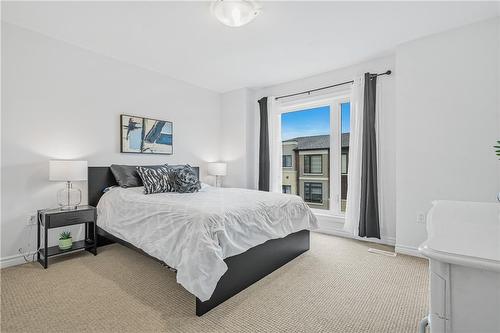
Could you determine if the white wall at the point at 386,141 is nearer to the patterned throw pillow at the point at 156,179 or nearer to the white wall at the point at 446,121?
the white wall at the point at 446,121

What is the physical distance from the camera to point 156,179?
3.09m

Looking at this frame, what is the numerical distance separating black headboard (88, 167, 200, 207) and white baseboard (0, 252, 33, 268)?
0.81 metres

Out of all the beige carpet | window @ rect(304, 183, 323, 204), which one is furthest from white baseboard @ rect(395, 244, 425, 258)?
window @ rect(304, 183, 323, 204)

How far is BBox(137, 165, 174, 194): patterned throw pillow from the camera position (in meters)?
2.99

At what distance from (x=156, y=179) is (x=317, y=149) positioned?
8.70 ft

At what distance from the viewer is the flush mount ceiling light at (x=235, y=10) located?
7.03 ft

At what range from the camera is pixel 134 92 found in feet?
11.9

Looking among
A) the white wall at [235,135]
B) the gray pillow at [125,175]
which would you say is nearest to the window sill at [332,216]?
the white wall at [235,135]

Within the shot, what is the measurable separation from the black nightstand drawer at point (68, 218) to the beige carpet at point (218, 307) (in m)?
0.45

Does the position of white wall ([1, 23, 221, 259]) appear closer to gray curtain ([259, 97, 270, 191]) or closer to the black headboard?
the black headboard

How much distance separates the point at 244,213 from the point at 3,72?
289cm

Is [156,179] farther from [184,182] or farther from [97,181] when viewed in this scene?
[97,181]

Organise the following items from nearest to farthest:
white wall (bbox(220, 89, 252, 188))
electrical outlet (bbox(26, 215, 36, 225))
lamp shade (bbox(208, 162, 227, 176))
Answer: electrical outlet (bbox(26, 215, 36, 225)), lamp shade (bbox(208, 162, 227, 176)), white wall (bbox(220, 89, 252, 188))

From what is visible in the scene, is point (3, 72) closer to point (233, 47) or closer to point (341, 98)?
point (233, 47)
